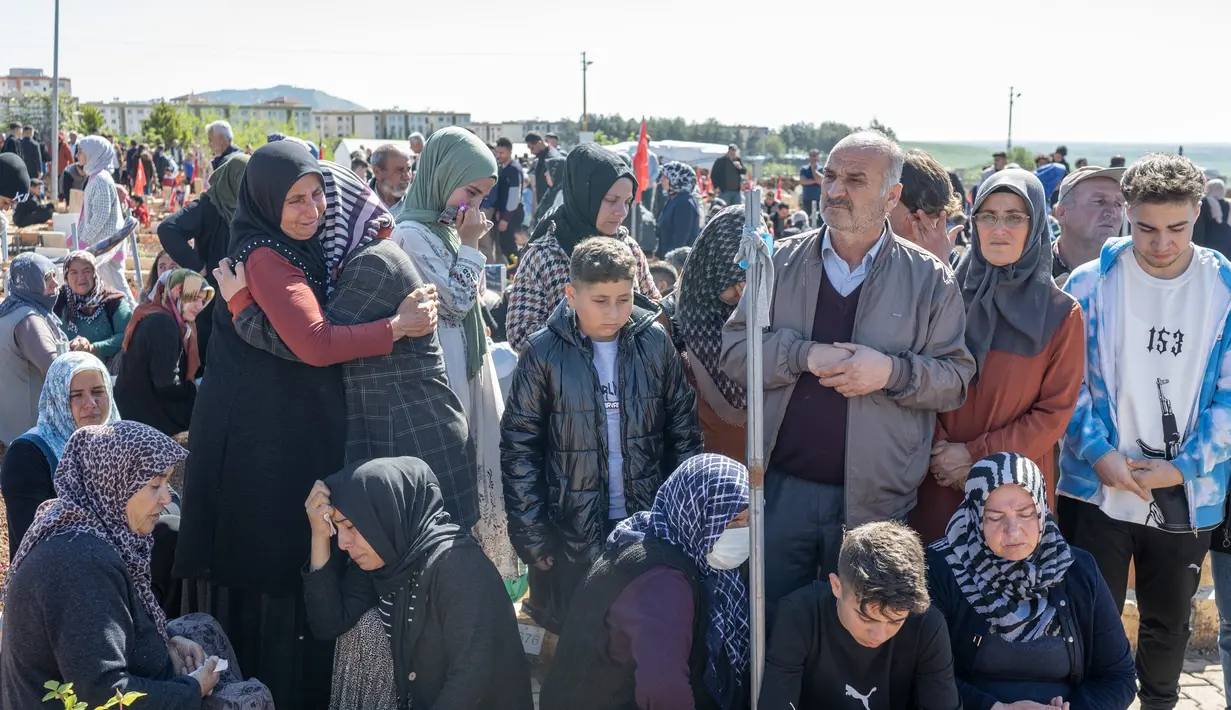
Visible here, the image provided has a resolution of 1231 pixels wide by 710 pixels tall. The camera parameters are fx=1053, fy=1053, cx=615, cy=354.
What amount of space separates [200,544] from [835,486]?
209cm

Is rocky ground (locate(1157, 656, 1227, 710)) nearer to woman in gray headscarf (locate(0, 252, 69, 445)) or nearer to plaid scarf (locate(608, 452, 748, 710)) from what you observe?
plaid scarf (locate(608, 452, 748, 710))

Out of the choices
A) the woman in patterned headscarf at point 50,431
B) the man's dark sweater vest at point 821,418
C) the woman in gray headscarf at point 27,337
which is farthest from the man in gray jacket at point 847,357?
the woman in gray headscarf at point 27,337

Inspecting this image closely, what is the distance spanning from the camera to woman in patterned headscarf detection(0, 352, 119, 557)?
151 inches

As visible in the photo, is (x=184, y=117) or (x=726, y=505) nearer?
(x=726, y=505)

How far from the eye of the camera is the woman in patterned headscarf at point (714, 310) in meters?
3.96

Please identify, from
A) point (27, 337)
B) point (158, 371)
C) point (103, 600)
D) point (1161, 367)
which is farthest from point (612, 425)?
point (27, 337)

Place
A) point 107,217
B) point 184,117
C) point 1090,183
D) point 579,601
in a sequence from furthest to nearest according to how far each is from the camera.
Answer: point 184,117 → point 107,217 → point 1090,183 → point 579,601

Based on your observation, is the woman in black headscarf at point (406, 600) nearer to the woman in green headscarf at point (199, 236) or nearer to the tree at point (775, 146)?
the woman in green headscarf at point (199, 236)

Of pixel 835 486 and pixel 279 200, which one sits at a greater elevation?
pixel 279 200

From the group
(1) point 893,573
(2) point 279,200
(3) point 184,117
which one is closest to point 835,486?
(1) point 893,573

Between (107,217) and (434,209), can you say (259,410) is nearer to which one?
(434,209)

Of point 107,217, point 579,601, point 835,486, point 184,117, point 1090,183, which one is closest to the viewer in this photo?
point 579,601

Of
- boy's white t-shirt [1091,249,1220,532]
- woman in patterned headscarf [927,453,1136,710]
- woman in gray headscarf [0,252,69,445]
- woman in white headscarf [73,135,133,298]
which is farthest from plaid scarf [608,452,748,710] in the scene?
woman in white headscarf [73,135,133,298]

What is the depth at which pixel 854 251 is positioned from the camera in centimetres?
338
